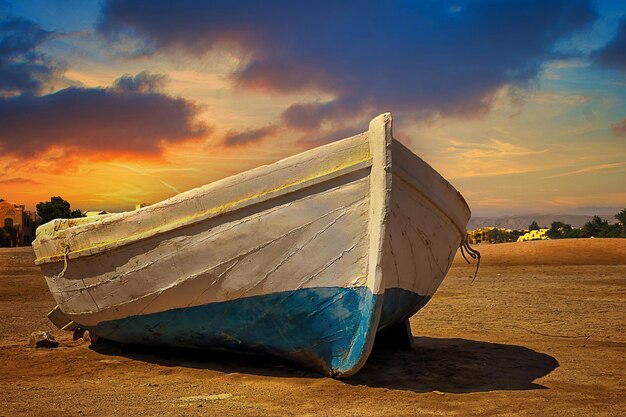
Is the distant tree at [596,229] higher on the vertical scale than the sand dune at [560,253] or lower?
higher

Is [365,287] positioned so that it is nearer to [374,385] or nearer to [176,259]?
[374,385]

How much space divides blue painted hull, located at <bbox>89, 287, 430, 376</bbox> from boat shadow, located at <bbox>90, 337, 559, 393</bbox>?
33 centimetres

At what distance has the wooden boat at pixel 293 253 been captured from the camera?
207 inches

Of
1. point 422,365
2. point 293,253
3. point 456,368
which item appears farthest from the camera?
point 422,365

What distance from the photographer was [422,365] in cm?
657

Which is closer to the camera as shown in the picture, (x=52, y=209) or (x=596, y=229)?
(x=52, y=209)

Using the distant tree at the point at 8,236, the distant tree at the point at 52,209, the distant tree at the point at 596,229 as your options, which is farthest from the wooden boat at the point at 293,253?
the distant tree at the point at 596,229

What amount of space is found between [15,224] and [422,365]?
47.2 metres

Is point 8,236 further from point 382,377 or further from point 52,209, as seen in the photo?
point 382,377

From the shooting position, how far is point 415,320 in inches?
425

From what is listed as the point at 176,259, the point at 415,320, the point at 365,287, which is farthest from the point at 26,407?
the point at 415,320

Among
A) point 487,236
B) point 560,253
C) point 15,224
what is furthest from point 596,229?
point 15,224

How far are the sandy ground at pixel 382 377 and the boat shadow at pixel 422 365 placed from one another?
1 centimetres

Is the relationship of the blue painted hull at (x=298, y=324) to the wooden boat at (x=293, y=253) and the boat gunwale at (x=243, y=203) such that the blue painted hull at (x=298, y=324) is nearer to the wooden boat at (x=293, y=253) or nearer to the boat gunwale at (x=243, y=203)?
the wooden boat at (x=293, y=253)
